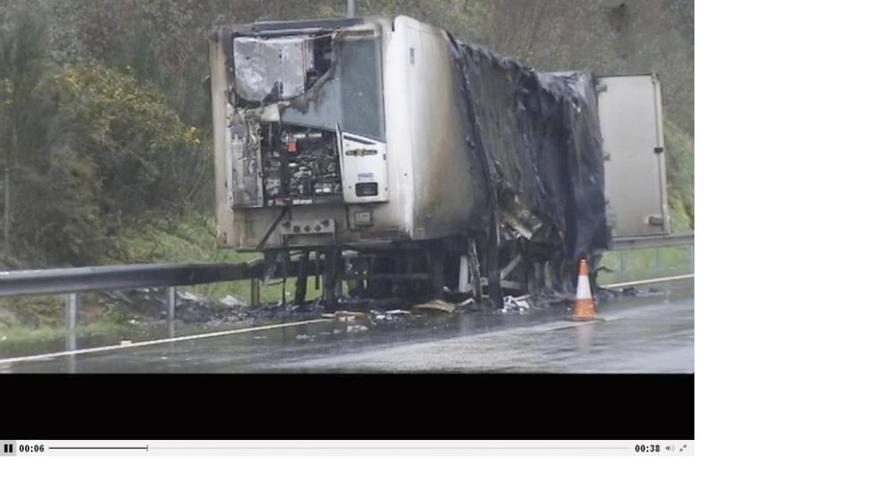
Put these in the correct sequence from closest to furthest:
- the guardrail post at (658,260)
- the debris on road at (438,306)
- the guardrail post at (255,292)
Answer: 1. the debris on road at (438,306)
2. the guardrail post at (255,292)
3. the guardrail post at (658,260)

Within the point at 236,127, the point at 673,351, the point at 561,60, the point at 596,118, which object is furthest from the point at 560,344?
the point at 561,60

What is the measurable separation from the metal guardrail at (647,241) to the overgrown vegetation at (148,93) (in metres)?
0.32

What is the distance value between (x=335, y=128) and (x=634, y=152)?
197 inches

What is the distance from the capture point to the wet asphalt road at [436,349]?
11.2m

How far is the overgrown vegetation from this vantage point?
16578 millimetres

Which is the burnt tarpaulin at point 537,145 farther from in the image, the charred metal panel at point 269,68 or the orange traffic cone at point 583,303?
the charred metal panel at point 269,68

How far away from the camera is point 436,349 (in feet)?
40.3

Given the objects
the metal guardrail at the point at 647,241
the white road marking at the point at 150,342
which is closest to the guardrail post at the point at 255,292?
the white road marking at the point at 150,342

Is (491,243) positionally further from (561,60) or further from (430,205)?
(561,60)

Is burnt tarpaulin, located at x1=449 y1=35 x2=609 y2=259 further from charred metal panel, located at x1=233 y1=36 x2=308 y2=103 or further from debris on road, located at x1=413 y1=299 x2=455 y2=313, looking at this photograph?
charred metal panel, located at x1=233 y1=36 x2=308 y2=103

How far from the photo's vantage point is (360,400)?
10.3 meters

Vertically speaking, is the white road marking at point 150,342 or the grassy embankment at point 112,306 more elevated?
the grassy embankment at point 112,306

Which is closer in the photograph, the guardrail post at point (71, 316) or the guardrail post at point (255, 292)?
the guardrail post at point (71, 316)

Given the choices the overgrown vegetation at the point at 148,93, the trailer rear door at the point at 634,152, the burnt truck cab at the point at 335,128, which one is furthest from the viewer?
the trailer rear door at the point at 634,152
